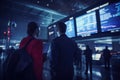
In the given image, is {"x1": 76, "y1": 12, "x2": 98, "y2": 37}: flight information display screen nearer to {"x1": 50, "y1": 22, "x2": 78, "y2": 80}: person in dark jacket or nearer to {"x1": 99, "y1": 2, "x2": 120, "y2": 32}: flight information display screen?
{"x1": 99, "y1": 2, "x2": 120, "y2": 32}: flight information display screen

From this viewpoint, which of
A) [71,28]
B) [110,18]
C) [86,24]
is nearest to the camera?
[110,18]

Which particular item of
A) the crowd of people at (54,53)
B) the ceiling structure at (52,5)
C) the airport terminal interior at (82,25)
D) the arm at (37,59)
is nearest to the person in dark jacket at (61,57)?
the crowd of people at (54,53)

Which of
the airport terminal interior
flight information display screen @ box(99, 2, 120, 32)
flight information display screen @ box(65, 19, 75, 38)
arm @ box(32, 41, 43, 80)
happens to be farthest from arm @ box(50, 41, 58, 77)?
flight information display screen @ box(65, 19, 75, 38)

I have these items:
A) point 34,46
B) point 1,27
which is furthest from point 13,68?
point 1,27

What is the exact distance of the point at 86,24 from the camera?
8.34m

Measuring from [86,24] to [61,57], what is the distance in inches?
217

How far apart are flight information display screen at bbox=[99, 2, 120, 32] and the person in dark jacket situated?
3.80 meters

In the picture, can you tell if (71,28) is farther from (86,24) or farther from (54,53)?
(54,53)

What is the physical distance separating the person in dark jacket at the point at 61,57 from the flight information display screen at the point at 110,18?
3800 mm

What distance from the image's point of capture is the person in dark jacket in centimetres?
299

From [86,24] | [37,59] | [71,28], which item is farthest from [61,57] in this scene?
[71,28]

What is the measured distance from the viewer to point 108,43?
1886 cm

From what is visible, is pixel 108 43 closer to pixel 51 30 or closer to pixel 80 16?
pixel 51 30

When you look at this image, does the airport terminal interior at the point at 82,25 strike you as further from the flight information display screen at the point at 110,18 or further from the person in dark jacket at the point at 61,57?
the person in dark jacket at the point at 61,57
